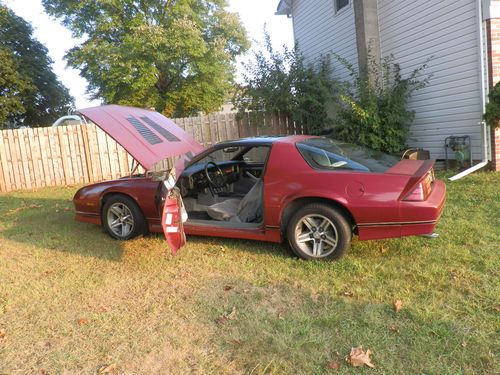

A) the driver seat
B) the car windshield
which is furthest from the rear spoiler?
the driver seat

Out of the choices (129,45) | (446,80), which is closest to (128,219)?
(446,80)

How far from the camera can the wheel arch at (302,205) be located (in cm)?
409

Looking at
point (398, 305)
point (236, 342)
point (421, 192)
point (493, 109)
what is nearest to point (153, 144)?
point (236, 342)

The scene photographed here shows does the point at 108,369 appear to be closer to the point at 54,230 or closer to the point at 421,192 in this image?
the point at 421,192

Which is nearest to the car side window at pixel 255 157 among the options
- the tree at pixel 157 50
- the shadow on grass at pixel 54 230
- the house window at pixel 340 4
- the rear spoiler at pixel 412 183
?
the shadow on grass at pixel 54 230

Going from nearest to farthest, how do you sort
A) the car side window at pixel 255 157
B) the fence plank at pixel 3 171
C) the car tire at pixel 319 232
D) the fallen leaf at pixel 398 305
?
the fallen leaf at pixel 398 305 → the car tire at pixel 319 232 → the car side window at pixel 255 157 → the fence plank at pixel 3 171

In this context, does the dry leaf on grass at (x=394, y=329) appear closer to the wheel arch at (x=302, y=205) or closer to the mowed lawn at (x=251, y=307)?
the mowed lawn at (x=251, y=307)

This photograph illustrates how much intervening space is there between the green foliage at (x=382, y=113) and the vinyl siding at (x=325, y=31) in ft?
6.78

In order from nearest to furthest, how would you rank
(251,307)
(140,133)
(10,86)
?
1. (251,307)
2. (140,133)
3. (10,86)

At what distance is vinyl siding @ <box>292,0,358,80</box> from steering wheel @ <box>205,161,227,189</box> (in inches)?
298

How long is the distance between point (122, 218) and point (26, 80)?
21.3m

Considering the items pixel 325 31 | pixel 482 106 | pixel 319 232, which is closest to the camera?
pixel 319 232

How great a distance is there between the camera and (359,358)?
2.58 m

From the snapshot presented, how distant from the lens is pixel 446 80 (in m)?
8.88
